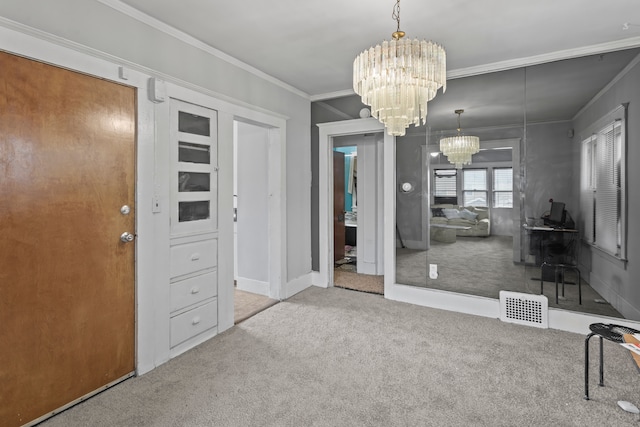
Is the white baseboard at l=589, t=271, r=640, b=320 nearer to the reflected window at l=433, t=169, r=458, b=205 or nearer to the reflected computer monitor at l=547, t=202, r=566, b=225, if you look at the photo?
the reflected computer monitor at l=547, t=202, r=566, b=225

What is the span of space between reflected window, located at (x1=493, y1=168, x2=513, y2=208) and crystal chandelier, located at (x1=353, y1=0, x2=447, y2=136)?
5.68 feet

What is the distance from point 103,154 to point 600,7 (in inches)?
138

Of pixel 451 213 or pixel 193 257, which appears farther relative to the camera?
pixel 451 213

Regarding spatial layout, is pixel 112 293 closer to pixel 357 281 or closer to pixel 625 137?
pixel 357 281

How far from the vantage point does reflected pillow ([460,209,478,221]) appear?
3506mm

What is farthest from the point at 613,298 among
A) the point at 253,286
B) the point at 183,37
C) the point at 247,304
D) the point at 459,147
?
the point at 183,37

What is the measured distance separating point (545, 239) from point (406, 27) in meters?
2.36

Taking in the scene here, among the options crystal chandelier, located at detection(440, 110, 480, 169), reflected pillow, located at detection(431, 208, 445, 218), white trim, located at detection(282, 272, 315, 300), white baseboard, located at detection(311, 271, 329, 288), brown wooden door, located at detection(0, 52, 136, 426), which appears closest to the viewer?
brown wooden door, located at detection(0, 52, 136, 426)

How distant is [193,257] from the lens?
107 inches

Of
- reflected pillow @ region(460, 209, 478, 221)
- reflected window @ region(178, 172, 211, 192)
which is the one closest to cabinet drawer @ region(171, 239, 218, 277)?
reflected window @ region(178, 172, 211, 192)

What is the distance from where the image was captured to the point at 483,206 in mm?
3443

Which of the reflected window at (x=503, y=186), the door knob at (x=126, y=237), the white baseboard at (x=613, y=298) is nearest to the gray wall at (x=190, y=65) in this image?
the door knob at (x=126, y=237)

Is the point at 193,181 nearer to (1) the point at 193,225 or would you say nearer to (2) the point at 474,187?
(1) the point at 193,225

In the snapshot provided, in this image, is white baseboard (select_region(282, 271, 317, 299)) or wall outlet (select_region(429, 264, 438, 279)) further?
white baseboard (select_region(282, 271, 317, 299))
